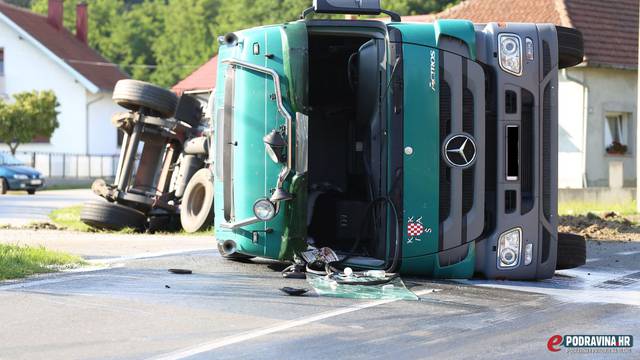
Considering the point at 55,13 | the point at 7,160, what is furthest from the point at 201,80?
the point at 55,13

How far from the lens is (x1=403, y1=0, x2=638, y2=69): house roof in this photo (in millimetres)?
27328

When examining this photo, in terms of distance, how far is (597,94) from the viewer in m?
27.1

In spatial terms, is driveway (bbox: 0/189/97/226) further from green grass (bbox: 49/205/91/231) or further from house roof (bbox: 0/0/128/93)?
house roof (bbox: 0/0/128/93)

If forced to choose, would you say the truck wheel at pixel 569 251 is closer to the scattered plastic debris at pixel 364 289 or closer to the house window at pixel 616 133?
the scattered plastic debris at pixel 364 289

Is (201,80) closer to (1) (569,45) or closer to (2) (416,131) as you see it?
(1) (569,45)

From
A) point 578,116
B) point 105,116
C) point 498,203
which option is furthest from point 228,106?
point 105,116

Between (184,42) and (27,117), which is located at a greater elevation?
(184,42)

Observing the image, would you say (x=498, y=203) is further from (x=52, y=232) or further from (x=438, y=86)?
(x=52, y=232)

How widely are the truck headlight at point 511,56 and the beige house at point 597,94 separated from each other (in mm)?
17900

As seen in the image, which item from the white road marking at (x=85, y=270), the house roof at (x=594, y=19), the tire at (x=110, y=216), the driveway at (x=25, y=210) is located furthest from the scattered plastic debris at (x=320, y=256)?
the house roof at (x=594, y=19)

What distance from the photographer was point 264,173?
30.0 feet

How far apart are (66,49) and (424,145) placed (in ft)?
157

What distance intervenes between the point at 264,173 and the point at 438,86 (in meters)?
1.75

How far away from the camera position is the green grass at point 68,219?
1733cm
